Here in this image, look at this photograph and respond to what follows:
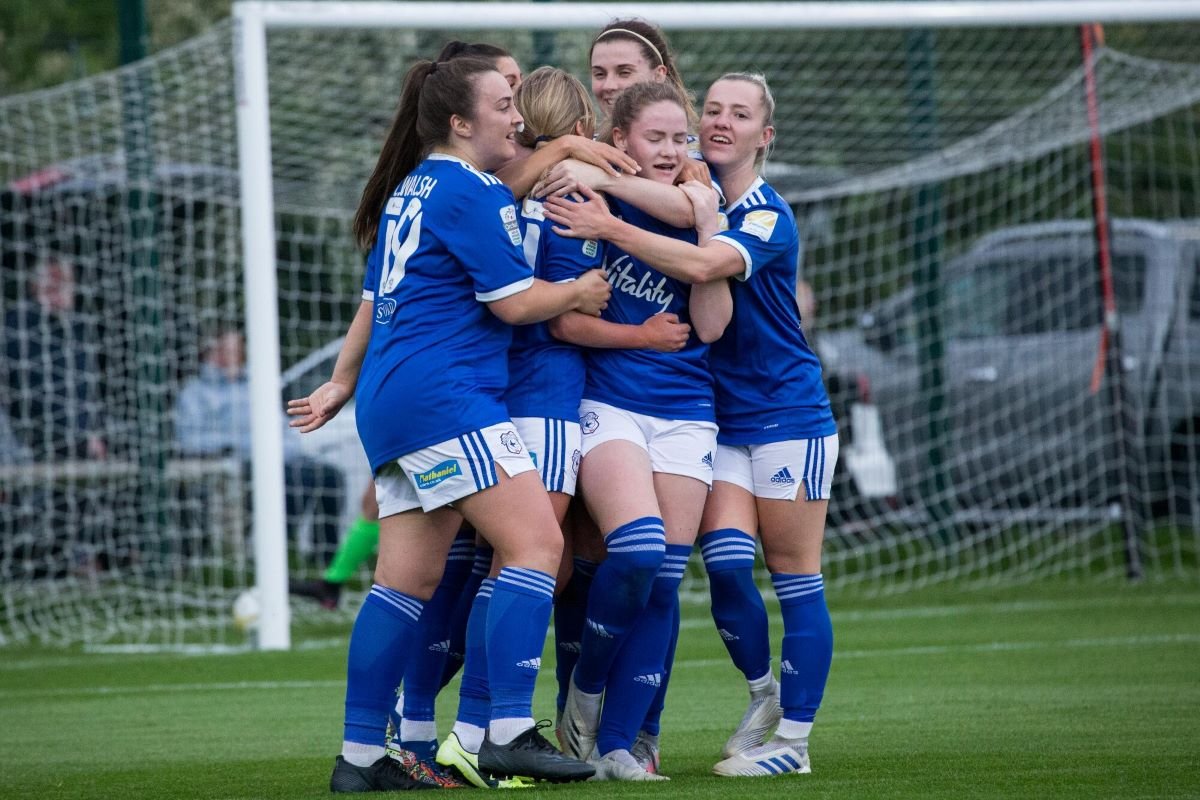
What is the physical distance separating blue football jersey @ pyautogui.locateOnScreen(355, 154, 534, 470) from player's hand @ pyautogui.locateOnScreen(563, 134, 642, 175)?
307 millimetres

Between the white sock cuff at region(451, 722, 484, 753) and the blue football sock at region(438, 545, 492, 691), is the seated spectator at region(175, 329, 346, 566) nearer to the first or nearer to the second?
the blue football sock at region(438, 545, 492, 691)

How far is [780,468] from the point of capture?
4.67 meters

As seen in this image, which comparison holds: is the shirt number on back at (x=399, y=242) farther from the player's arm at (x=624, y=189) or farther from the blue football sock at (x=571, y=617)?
the blue football sock at (x=571, y=617)

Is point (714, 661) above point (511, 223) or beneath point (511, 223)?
beneath

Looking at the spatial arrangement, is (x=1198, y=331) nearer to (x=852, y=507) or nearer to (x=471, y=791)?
(x=852, y=507)

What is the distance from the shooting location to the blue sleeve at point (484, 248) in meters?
4.14

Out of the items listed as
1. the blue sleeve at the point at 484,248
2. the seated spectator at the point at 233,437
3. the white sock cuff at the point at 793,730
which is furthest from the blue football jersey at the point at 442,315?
the seated spectator at the point at 233,437

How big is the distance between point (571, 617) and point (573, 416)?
0.71 metres

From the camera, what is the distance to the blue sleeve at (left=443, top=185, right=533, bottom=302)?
4.14 m

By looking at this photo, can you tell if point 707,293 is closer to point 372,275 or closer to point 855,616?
point 372,275

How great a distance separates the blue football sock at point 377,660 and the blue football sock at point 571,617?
1.97ft

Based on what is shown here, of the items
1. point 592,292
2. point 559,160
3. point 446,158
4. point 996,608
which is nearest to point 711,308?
point 592,292

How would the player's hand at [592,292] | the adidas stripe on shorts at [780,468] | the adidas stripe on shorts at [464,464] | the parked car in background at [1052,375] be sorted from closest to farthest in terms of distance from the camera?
the adidas stripe on shorts at [464,464] < the player's hand at [592,292] < the adidas stripe on shorts at [780,468] < the parked car in background at [1052,375]

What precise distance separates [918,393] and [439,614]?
7.66m
